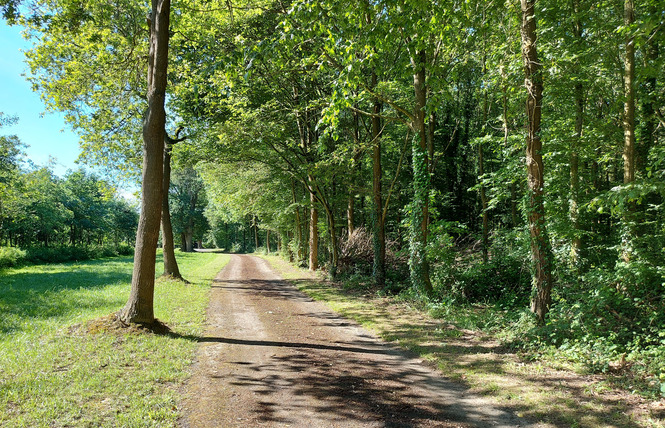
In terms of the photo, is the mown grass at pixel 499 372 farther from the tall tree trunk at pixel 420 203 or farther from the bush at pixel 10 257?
the bush at pixel 10 257

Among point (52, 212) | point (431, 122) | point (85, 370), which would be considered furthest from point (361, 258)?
point (52, 212)

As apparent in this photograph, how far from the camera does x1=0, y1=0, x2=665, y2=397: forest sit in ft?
20.5

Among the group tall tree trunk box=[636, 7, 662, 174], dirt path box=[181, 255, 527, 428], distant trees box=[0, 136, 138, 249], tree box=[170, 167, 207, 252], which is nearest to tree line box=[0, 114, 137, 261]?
distant trees box=[0, 136, 138, 249]

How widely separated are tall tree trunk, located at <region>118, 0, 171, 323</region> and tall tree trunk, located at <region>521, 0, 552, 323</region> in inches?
294

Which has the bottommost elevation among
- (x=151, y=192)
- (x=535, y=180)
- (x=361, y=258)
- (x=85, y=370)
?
(x=85, y=370)

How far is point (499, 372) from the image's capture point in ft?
17.4

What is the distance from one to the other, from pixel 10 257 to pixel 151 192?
86.1 ft

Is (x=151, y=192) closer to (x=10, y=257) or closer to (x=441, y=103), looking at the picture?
(x=441, y=103)

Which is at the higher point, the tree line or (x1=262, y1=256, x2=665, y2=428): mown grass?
the tree line

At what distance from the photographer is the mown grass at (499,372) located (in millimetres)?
3986

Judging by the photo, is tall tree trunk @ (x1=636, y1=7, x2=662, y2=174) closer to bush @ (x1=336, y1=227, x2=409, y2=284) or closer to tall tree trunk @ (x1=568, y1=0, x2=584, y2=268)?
tall tree trunk @ (x1=568, y1=0, x2=584, y2=268)

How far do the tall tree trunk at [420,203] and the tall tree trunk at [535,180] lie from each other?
358 centimetres

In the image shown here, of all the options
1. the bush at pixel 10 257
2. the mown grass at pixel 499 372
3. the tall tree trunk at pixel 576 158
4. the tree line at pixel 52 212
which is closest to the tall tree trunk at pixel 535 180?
the mown grass at pixel 499 372

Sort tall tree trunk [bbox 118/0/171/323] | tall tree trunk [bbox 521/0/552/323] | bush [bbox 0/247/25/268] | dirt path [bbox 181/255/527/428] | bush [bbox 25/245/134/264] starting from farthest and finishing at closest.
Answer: bush [bbox 25/245/134/264]
bush [bbox 0/247/25/268]
tall tree trunk [bbox 118/0/171/323]
tall tree trunk [bbox 521/0/552/323]
dirt path [bbox 181/255/527/428]
